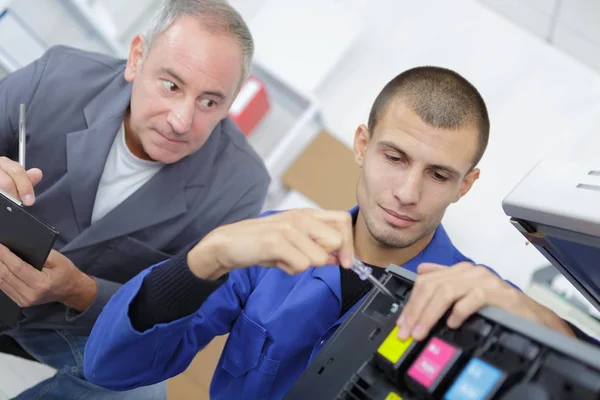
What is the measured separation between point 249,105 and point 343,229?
63.5 inches

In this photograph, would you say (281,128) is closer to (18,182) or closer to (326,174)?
(326,174)

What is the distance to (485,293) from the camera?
0.86 metres

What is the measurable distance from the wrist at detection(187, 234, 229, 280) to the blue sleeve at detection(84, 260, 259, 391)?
A: 3.9 inches

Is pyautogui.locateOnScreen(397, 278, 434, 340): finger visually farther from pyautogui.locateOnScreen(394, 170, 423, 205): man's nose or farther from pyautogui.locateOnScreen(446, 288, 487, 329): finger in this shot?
pyautogui.locateOnScreen(394, 170, 423, 205): man's nose

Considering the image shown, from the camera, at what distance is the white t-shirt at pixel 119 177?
1.66m

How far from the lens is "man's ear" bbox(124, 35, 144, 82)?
1.60 meters

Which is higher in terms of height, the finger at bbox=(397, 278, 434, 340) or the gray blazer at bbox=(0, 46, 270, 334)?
the finger at bbox=(397, 278, 434, 340)

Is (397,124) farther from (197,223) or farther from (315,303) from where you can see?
(197,223)

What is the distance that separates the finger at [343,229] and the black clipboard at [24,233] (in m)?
0.54

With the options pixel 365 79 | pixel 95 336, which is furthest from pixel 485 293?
pixel 365 79

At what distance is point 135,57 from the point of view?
1612mm

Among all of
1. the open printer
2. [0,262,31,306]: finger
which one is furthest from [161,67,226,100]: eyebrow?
the open printer

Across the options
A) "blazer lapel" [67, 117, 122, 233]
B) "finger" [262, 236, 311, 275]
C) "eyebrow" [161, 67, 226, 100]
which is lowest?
"blazer lapel" [67, 117, 122, 233]

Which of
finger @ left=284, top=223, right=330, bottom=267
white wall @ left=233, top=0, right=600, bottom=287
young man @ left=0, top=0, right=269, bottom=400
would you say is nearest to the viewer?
finger @ left=284, top=223, right=330, bottom=267
